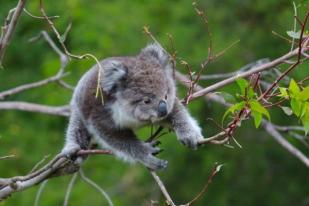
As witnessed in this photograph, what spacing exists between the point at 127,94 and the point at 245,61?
4.81m

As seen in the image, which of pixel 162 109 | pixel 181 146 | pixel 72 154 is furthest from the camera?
pixel 181 146

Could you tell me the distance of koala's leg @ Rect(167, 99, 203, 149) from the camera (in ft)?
14.3

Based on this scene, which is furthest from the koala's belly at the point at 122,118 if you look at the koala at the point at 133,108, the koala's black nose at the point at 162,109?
the koala's black nose at the point at 162,109

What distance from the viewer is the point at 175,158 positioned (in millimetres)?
9422

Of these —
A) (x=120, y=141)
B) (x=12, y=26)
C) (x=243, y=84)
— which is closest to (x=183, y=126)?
(x=120, y=141)

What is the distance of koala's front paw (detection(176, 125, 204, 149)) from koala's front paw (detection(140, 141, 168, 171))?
5.4 inches

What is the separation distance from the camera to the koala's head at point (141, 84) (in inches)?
176

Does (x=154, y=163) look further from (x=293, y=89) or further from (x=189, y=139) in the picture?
(x=293, y=89)

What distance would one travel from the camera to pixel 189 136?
4.38 meters

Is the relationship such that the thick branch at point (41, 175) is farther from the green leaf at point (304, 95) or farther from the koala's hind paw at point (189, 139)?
the green leaf at point (304, 95)

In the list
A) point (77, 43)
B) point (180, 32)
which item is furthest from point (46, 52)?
point (180, 32)

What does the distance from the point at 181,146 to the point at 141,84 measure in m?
4.65

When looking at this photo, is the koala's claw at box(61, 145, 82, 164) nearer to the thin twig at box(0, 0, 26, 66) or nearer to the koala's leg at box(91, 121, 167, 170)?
the koala's leg at box(91, 121, 167, 170)

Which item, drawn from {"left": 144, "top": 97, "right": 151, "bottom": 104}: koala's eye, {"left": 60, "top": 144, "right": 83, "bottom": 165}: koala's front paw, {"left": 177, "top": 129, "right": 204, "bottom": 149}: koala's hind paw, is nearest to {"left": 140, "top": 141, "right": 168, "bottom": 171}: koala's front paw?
{"left": 177, "top": 129, "right": 204, "bottom": 149}: koala's hind paw
